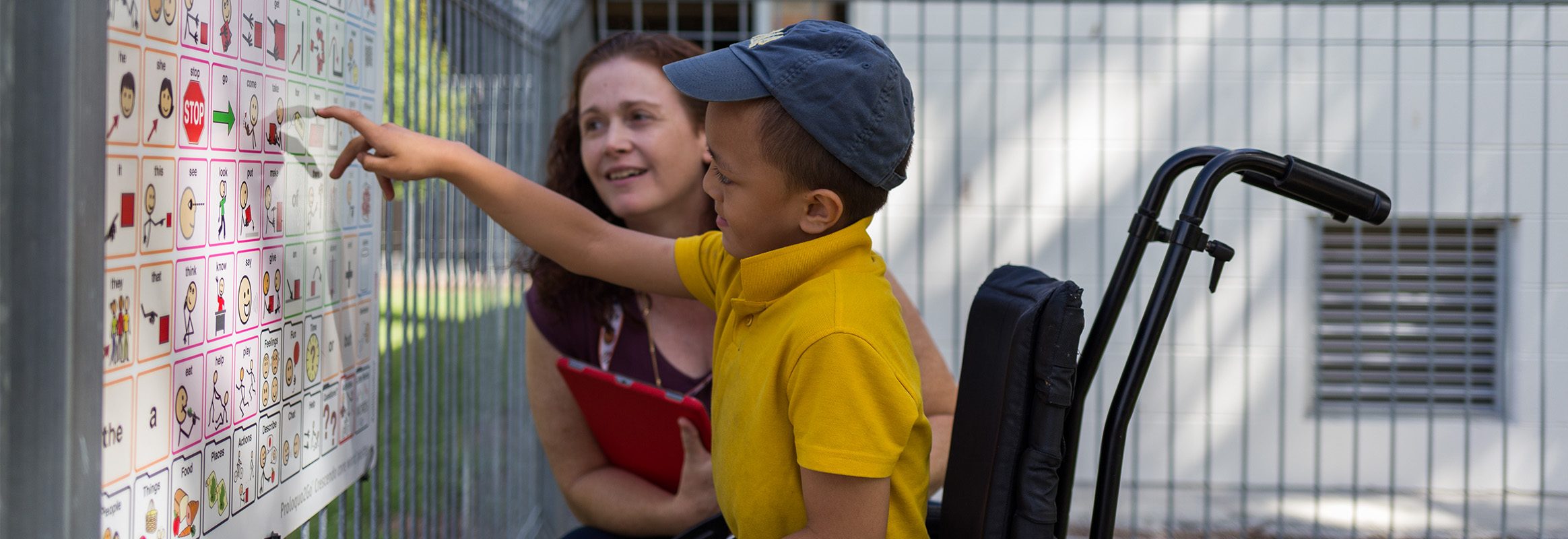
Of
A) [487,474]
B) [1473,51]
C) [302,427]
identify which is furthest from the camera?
[1473,51]

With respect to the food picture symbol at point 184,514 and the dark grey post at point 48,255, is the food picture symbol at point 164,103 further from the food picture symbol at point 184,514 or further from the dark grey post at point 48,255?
the food picture symbol at point 184,514

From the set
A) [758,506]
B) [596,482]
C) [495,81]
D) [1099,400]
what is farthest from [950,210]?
[758,506]

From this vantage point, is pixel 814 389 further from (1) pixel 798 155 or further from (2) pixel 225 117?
(2) pixel 225 117

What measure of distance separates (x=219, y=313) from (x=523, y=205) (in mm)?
481

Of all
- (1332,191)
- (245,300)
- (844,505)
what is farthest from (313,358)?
(1332,191)

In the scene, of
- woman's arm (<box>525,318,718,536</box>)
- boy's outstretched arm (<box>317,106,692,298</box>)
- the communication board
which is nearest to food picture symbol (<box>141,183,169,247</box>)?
the communication board

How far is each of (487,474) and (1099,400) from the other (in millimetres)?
2297

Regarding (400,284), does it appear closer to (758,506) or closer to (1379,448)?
(758,506)

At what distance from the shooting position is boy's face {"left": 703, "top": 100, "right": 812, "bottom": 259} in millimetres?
1207

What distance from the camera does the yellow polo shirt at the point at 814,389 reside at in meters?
1.10

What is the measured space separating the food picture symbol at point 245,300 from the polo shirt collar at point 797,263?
19.4 inches

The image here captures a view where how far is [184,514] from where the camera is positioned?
1.04 metres

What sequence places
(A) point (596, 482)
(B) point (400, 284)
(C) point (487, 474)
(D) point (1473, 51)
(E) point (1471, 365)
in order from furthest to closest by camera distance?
(E) point (1471, 365) < (D) point (1473, 51) < (C) point (487, 474) < (A) point (596, 482) < (B) point (400, 284)

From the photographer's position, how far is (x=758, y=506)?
3.98 ft
